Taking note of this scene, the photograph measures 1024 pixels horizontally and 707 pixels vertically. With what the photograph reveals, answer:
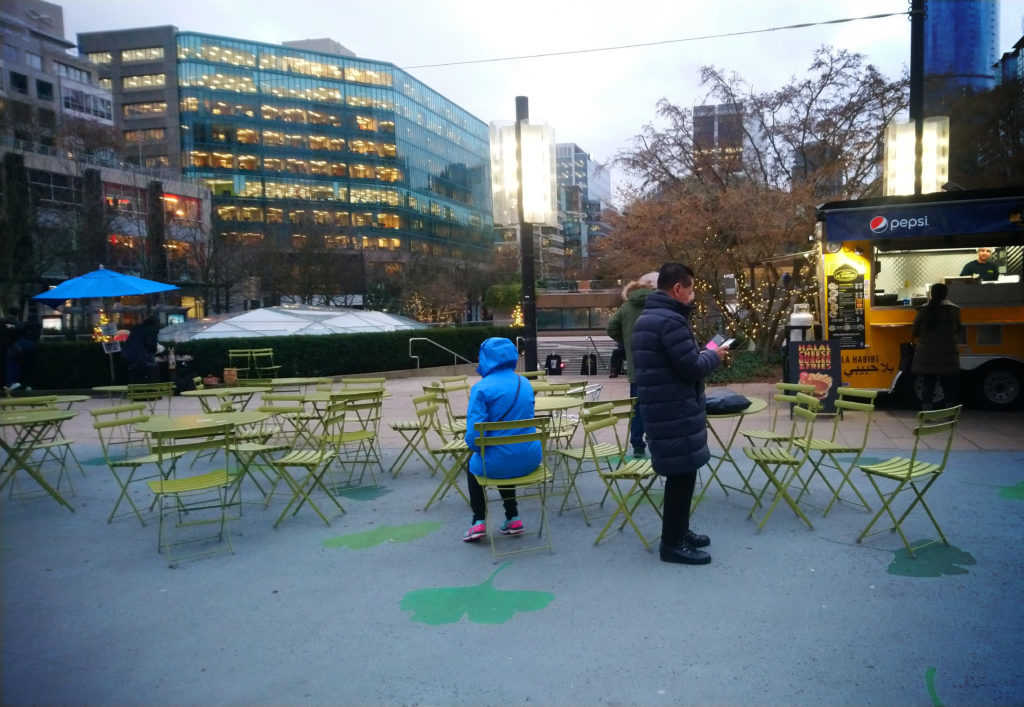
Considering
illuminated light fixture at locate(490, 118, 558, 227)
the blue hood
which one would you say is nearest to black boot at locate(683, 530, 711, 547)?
the blue hood

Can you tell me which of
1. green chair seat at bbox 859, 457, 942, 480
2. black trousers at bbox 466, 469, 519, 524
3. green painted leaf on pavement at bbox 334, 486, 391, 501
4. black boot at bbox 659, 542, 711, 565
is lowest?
green painted leaf on pavement at bbox 334, 486, 391, 501

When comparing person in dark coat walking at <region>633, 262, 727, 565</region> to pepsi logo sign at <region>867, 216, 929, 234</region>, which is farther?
pepsi logo sign at <region>867, 216, 929, 234</region>

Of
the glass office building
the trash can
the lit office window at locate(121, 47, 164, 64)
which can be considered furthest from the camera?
the lit office window at locate(121, 47, 164, 64)

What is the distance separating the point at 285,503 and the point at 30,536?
75.2 inches

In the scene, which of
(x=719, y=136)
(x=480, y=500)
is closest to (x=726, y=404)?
(x=480, y=500)

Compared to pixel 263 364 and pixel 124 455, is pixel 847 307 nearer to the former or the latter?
pixel 124 455

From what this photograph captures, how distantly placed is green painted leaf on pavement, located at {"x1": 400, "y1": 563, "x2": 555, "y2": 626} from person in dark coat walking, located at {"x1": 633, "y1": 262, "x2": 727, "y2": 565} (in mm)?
1102

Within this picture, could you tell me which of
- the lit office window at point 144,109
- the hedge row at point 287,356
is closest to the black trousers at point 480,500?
the hedge row at point 287,356

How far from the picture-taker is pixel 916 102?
398 inches

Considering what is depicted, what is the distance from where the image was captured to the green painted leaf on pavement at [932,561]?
3992mm

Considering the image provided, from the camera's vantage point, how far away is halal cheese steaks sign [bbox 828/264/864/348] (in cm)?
948

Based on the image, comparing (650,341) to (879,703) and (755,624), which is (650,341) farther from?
(879,703)

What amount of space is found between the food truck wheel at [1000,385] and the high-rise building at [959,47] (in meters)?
17.5

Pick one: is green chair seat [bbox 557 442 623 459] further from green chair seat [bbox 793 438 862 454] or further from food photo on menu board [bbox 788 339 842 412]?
food photo on menu board [bbox 788 339 842 412]
